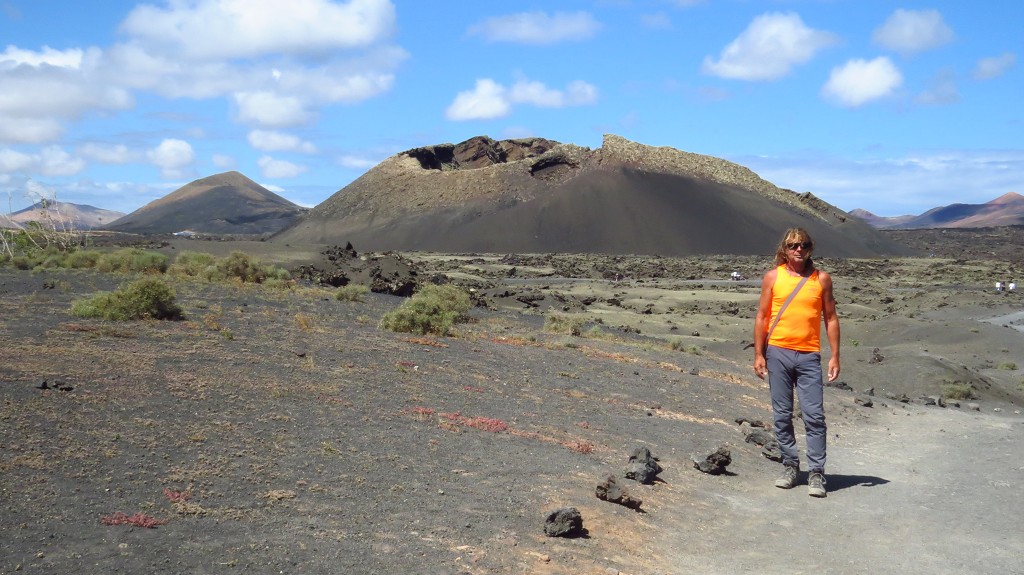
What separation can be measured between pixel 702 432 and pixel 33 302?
40.2 feet

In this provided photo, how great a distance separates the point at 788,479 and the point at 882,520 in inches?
45.7

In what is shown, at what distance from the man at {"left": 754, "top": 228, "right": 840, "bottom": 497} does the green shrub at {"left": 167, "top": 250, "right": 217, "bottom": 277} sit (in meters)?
23.9

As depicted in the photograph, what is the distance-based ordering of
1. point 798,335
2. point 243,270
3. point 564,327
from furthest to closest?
point 243,270 < point 564,327 < point 798,335

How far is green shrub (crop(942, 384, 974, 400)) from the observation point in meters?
16.9

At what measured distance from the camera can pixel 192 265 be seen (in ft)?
103

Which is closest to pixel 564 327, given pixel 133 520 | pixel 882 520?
pixel 882 520

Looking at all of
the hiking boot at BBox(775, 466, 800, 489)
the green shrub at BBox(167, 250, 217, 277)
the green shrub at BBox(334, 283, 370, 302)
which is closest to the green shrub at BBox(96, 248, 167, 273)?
the green shrub at BBox(167, 250, 217, 277)

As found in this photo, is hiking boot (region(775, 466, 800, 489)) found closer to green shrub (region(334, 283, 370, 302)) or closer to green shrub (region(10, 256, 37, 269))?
green shrub (region(334, 283, 370, 302))

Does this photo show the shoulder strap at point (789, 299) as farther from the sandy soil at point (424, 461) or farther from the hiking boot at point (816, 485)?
the sandy soil at point (424, 461)

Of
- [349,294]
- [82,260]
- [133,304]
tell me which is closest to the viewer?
[133,304]

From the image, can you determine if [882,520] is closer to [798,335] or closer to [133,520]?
[798,335]

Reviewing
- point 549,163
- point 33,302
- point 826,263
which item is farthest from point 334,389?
point 549,163

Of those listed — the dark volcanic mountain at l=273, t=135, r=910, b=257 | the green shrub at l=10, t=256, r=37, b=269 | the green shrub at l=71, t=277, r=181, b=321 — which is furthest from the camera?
the dark volcanic mountain at l=273, t=135, r=910, b=257

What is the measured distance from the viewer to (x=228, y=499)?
19.3 ft
